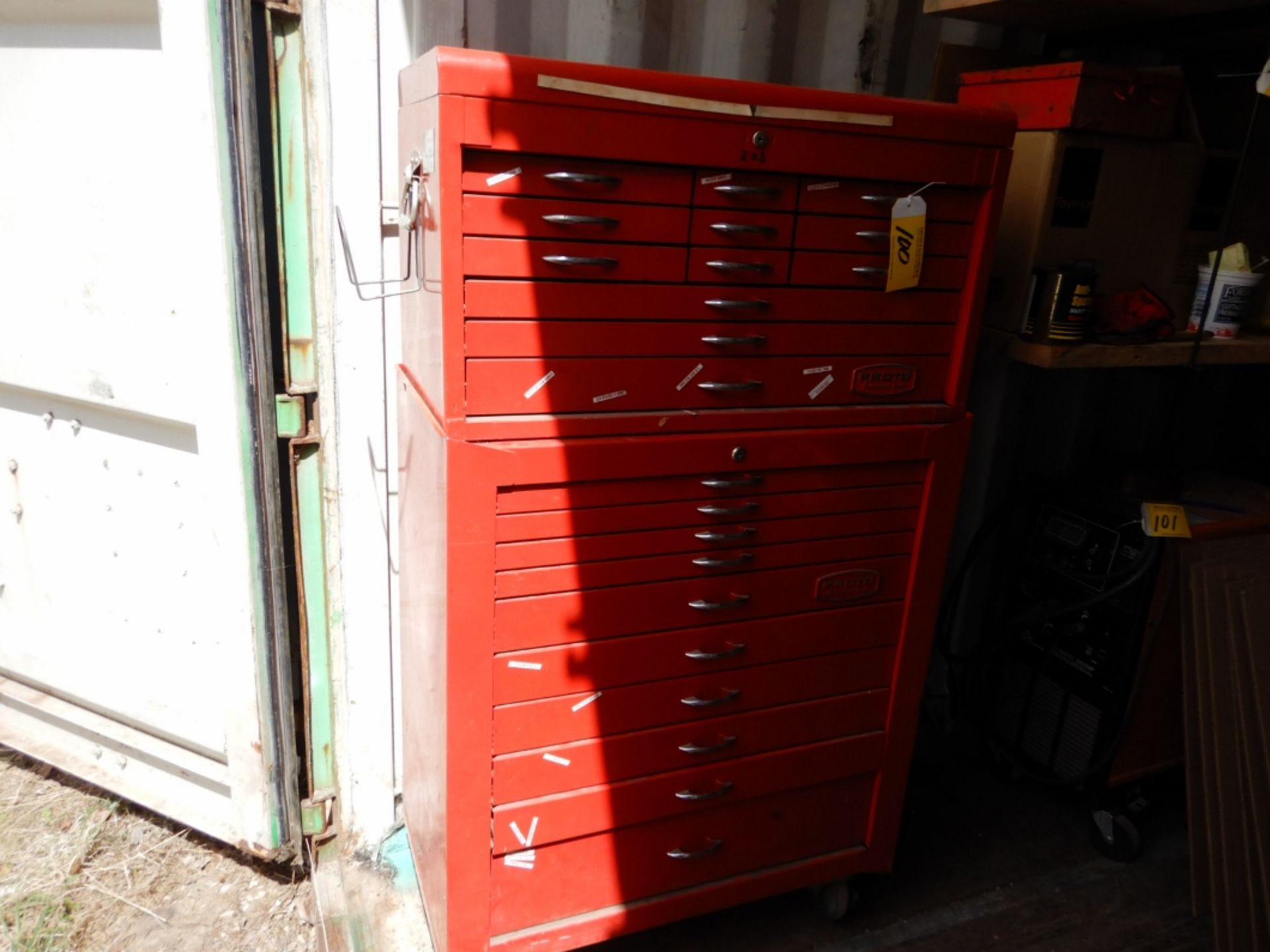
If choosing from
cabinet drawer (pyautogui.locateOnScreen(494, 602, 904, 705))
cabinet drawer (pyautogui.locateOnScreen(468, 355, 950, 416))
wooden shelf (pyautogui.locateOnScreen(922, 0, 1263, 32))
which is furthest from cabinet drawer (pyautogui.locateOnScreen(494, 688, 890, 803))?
wooden shelf (pyautogui.locateOnScreen(922, 0, 1263, 32))

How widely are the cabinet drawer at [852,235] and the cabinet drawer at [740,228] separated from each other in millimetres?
31

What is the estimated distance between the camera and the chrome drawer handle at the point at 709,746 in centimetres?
167

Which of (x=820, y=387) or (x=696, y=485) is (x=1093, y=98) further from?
(x=696, y=485)

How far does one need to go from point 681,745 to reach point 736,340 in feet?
2.47

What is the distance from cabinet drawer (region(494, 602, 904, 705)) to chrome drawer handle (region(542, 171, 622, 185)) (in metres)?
0.75

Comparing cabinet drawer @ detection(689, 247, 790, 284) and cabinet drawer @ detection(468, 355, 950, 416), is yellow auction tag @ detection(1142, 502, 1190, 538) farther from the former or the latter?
cabinet drawer @ detection(689, 247, 790, 284)

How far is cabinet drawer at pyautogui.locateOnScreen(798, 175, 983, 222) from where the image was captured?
1454mm

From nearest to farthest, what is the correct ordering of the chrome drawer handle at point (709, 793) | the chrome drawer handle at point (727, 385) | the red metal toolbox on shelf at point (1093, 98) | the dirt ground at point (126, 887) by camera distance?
the chrome drawer handle at point (727, 385)
the chrome drawer handle at point (709, 793)
the red metal toolbox on shelf at point (1093, 98)
the dirt ground at point (126, 887)

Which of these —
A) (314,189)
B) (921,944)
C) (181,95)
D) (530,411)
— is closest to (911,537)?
(530,411)

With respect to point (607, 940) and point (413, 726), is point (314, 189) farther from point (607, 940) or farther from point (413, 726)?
point (607, 940)

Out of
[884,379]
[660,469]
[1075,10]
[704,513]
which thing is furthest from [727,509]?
[1075,10]

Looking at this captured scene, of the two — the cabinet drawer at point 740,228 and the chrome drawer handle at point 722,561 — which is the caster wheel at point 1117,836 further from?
the cabinet drawer at point 740,228

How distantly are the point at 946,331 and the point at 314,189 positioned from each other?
3.92ft

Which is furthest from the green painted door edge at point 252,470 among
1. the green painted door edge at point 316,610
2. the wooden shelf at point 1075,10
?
the wooden shelf at point 1075,10
